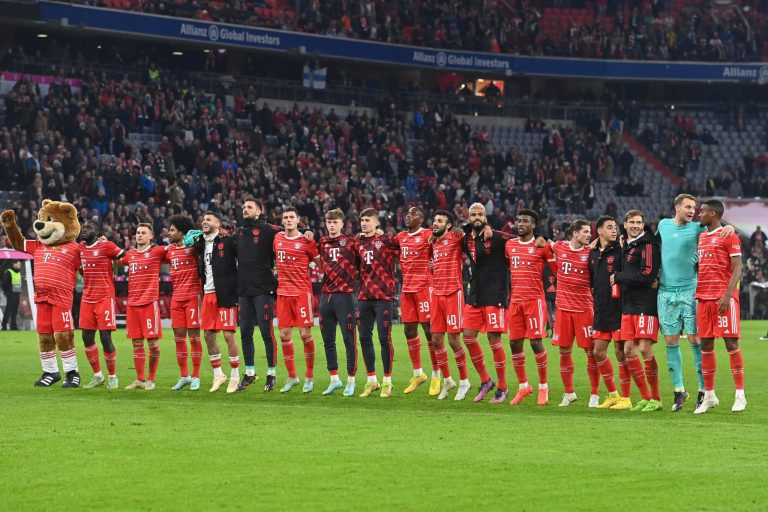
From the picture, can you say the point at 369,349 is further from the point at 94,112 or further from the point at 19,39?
the point at 19,39

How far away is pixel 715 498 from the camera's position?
9.79 metres

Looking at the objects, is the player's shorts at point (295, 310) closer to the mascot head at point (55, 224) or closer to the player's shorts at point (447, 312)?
the player's shorts at point (447, 312)

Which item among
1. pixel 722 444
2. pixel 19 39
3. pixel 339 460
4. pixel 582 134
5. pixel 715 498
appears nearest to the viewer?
pixel 715 498

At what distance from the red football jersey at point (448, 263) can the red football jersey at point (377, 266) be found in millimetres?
632

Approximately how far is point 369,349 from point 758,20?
4487 centimetres

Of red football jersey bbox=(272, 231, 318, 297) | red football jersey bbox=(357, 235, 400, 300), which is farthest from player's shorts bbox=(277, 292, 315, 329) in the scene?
red football jersey bbox=(357, 235, 400, 300)

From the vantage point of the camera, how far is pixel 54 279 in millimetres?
18203

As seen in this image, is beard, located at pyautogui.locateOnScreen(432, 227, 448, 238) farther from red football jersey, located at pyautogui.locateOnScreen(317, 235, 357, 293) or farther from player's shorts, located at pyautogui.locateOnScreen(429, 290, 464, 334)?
red football jersey, located at pyautogui.locateOnScreen(317, 235, 357, 293)

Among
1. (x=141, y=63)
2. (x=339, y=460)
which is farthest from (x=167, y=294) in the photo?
(x=339, y=460)

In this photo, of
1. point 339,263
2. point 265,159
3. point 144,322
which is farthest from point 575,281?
point 265,159

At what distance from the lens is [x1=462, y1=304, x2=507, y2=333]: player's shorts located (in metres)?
16.5

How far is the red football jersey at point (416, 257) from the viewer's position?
17.5 meters

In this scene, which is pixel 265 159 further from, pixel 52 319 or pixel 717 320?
pixel 717 320

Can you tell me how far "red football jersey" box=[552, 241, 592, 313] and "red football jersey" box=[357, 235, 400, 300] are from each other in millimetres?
2266
